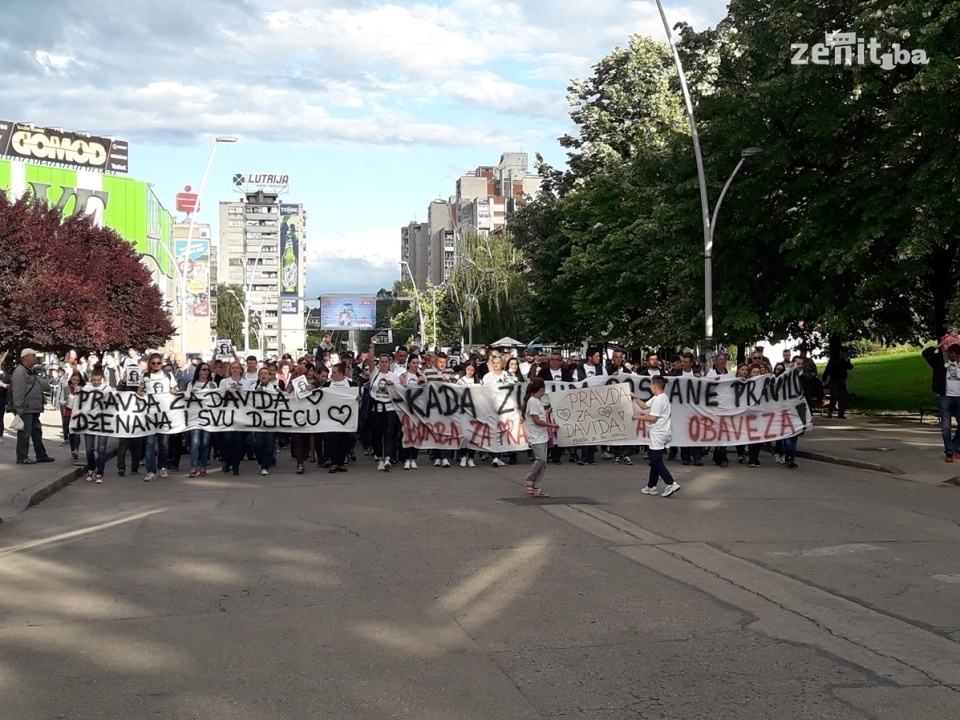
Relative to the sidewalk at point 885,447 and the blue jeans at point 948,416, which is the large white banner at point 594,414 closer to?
the sidewalk at point 885,447

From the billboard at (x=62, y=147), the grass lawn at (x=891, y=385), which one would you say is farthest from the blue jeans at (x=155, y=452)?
the billboard at (x=62, y=147)

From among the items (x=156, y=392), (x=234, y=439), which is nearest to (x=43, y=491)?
(x=156, y=392)

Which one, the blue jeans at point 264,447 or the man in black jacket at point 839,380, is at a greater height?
the man in black jacket at point 839,380

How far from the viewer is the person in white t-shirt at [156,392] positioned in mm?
17109

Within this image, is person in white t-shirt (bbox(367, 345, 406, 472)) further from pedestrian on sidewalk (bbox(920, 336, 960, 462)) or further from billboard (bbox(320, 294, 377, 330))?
billboard (bbox(320, 294, 377, 330))

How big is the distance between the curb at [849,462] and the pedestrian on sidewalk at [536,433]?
6.44 m

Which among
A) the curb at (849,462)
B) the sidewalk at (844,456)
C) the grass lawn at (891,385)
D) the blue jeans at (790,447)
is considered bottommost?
the curb at (849,462)

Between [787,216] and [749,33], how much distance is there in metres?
4.62

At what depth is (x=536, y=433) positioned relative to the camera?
14.2 metres

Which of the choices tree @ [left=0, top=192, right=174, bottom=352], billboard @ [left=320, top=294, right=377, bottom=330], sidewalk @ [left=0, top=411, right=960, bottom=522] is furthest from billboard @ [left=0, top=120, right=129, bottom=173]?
sidewalk @ [left=0, top=411, right=960, bottom=522]

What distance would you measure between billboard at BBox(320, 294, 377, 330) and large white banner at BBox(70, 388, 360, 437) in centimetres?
8060

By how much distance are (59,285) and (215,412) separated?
30.1m

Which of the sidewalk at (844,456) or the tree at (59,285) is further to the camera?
the tree at (59,285)

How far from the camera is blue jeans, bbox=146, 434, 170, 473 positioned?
17.1m
